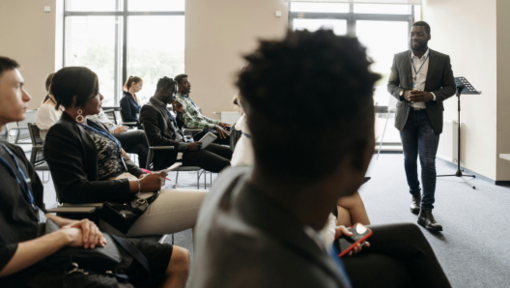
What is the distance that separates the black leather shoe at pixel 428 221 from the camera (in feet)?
8.91

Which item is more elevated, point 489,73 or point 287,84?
point 489,73

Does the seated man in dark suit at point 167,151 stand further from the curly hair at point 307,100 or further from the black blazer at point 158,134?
the curly hair at point 307,100

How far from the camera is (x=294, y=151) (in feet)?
1.40

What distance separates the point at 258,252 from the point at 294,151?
0.45 feet

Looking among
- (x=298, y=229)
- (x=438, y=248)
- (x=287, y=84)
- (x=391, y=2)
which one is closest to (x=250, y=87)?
(x=287, y=84)

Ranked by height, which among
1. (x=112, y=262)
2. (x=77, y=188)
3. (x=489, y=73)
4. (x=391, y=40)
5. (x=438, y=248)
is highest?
(x=391, y=40)

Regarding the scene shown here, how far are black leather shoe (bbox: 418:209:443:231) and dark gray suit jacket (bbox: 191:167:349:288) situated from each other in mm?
2732

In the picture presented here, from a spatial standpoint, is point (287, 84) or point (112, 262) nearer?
point (287, 84)

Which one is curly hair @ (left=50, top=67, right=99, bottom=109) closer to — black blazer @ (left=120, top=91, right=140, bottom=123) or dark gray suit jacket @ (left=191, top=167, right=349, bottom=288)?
dark gray suit jacket @ (left=191, top=167, right=349, bottom=288)

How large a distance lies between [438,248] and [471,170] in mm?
3169

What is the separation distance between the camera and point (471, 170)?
5.04 metres

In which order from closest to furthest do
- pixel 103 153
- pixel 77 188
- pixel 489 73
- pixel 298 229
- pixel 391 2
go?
pixel 298 229, pixel 77 188, pixel 103 153, pixel 489 73, pixel 391 2

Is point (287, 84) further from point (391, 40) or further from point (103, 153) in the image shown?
point (391, 40)

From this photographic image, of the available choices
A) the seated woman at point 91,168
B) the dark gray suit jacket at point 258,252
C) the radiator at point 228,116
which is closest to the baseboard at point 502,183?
the seated woman at point 91,168
